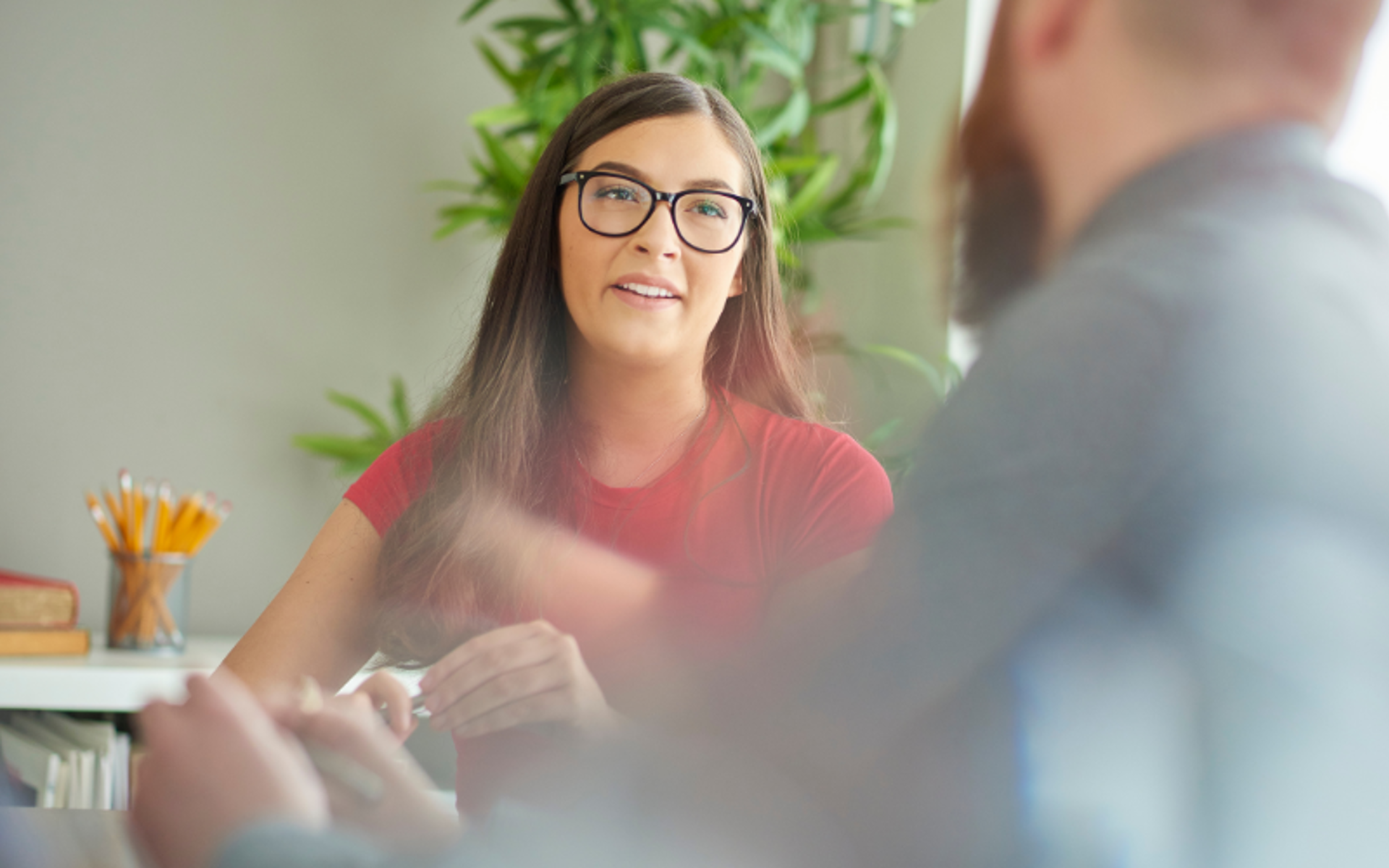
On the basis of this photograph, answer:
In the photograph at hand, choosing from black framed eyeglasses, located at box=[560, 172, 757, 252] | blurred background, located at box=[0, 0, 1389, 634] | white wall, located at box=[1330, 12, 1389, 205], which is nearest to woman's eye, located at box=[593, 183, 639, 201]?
black framed eyeglasses, located at box=[560, 172, 757, 252]

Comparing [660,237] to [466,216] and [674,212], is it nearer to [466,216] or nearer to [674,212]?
[674,212]

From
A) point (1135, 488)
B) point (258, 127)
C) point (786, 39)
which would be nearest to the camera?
point (1135, 488)

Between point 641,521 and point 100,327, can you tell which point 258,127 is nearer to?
point 100,327

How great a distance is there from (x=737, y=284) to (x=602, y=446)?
0.08m

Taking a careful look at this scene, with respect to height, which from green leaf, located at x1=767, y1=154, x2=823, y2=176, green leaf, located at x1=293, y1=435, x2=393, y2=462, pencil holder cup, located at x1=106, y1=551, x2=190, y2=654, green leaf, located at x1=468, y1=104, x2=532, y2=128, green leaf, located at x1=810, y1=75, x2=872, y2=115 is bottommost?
pencil holder cup, located at x1=106, y1=551, x2=190, y2=654

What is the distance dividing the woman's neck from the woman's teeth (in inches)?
1.4

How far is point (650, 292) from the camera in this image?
0.31 m

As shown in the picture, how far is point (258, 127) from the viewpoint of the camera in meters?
1.16

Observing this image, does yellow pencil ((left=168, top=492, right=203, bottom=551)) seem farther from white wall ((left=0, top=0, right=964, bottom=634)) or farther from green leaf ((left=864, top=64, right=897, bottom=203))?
green leaf ((left=864, top=64, right=897, bottom=203))

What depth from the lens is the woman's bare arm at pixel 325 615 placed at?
12.7 inches

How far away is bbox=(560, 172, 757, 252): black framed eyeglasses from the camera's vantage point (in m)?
0.31

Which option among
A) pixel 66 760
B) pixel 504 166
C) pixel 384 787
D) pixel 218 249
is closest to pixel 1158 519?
pixel 384 787

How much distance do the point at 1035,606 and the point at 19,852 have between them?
21cm

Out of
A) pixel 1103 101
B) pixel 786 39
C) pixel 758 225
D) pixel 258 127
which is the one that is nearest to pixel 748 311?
pixel 758 225
